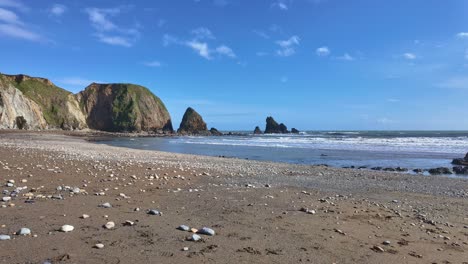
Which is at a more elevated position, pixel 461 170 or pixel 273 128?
pixel 273 128

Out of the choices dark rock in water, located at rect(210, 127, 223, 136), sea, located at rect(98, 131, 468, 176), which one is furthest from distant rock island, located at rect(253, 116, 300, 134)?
sea, located at rect(98, 131, 468, 176)

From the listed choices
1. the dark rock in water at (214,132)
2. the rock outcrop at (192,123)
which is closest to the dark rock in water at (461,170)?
the dark rock in water at (214,132)

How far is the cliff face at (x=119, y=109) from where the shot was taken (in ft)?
371

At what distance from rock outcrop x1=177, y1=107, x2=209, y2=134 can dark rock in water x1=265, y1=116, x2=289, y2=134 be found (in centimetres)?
2610

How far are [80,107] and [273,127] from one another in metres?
69.3

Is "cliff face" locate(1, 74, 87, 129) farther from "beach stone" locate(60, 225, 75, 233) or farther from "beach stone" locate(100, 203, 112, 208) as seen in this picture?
"beach stone" locate(60, 225, 75, 233)

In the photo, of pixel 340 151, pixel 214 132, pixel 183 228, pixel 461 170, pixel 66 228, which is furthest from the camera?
pixel 214 132

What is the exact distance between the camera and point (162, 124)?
408ft

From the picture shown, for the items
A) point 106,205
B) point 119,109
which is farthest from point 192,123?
point 106,205

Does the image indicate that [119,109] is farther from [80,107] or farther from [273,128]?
[273,128]

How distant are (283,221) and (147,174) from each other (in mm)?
6283

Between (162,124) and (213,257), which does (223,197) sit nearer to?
(213,257)

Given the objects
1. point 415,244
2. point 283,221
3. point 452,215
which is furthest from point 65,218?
point 452,215

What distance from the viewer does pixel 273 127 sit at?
141 m
